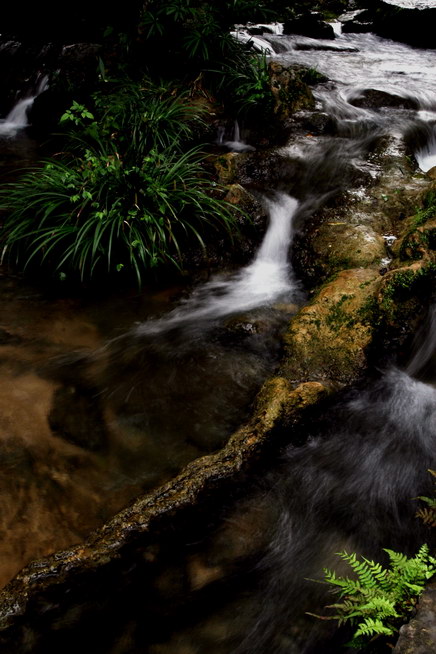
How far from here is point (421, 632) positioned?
155cm

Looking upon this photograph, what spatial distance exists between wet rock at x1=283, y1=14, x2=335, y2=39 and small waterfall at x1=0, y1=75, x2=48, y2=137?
7.41m

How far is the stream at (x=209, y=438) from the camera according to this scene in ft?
7.63

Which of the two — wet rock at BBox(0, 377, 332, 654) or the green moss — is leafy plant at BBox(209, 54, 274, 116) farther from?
wet rock at BBox(0, 377, 332, 654)

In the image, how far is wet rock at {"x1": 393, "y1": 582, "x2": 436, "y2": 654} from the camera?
1.50m

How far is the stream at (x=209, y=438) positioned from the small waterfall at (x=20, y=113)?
459cm

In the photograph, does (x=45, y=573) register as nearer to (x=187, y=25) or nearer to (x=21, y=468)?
(x=21, y=468)

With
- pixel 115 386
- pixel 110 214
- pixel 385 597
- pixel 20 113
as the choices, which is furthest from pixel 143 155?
pixel 385 597

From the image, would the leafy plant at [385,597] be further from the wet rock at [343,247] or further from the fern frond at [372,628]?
the wet rock at [343,247]

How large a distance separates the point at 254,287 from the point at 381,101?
4.96 m

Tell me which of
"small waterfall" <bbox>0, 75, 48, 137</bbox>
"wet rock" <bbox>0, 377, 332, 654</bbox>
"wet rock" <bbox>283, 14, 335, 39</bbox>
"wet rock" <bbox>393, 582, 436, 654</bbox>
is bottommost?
"wet rock" <bbox>0, 377, 332, 654</bbox>

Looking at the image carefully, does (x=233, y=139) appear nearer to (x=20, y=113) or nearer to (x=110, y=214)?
(x=110, y=214)

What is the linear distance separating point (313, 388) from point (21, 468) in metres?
2.01

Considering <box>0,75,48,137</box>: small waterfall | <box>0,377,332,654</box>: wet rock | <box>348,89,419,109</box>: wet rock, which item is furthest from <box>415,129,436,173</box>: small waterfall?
<box>0,75,48,137</box>: small waterfall

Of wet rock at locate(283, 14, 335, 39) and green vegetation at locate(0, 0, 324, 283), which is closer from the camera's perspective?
green vegetation at locate(0, 0, 324, 283)
